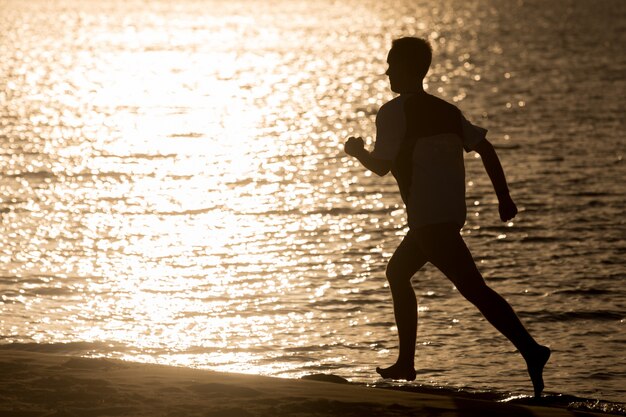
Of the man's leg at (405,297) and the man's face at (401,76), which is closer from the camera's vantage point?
the man's face at (401,76)

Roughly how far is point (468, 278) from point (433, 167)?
25.9 inches

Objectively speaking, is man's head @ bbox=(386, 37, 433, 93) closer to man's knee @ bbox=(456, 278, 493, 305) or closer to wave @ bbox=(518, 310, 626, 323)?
man's knee @ bbox=(456, 278, 493, 305)

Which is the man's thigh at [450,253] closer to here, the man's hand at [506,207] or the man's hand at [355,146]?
the man's hand at [506,207]

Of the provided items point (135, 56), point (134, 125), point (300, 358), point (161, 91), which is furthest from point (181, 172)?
point (135, 56)

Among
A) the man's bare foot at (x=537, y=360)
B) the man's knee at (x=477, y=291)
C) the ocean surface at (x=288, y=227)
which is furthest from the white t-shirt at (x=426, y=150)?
the ocean surface at (x=288, y=227)

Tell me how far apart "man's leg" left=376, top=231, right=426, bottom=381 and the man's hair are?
3.17 ft

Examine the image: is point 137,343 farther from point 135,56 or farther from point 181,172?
point 135,56

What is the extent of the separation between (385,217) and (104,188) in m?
4.77

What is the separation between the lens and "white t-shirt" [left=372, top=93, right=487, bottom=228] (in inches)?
322

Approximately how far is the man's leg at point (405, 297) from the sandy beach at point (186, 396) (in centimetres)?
32

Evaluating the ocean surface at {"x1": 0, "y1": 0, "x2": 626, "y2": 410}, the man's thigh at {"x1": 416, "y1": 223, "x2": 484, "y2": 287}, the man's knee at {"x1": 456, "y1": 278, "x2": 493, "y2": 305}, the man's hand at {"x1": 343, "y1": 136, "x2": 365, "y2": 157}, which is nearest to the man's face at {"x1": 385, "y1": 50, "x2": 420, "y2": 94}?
the man's hand at {"x1": 343, "y1": 136, "x2": 365, "y2": 157}

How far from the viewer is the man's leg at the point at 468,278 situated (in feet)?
26.7

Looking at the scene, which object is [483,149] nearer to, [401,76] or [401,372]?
[401,76]

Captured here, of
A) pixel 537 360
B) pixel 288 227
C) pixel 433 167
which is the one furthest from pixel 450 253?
pixel 288 227
